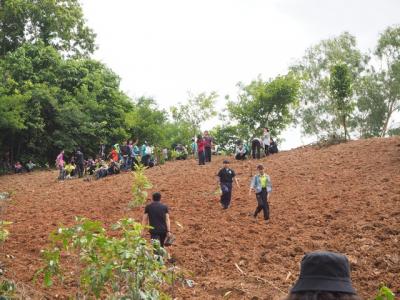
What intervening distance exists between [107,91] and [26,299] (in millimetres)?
30989

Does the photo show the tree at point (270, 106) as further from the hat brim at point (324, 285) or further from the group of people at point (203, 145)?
the hat brim at point (324, 285)

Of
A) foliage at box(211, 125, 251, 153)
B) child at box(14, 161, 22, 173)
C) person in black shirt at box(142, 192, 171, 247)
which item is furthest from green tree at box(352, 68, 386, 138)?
person in black shirt at box(142, 192, 171, 247)

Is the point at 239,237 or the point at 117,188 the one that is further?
the point at 117,188

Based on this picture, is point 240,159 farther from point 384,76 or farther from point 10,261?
point 384,76

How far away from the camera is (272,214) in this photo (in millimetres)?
14039

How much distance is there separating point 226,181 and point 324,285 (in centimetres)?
1241

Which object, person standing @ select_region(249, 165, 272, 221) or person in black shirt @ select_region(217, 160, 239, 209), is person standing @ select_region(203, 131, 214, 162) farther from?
person standing @ select_region(249, 165, 272, 221)

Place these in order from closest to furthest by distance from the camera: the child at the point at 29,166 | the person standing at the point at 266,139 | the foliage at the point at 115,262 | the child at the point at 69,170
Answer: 1. the foliage at the point at 115,262
2. the person standing at the point at 266,139
3. the child at the point at 69,170
4. the child at the point at 29,166

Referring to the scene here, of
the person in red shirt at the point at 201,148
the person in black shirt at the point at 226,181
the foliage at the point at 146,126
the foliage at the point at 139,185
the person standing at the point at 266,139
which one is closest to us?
the foliage at the point at 139,185

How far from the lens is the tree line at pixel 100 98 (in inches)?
1318

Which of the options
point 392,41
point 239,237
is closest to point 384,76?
point 392,41

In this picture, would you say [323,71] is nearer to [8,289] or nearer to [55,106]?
[55,106]

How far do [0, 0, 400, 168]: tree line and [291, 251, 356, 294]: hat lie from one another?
29.1 m

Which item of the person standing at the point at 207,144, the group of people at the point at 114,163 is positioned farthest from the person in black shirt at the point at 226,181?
the group of people at the point at 114,163
